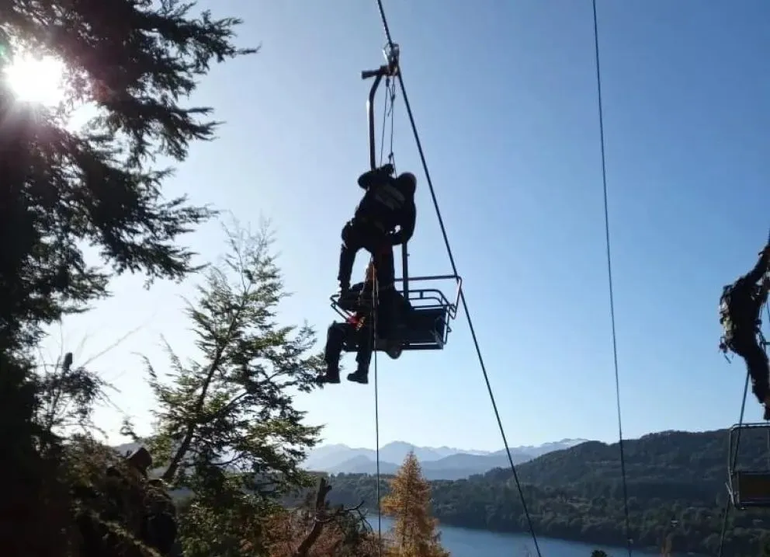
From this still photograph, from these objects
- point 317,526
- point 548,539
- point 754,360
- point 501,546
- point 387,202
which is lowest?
point 501,546

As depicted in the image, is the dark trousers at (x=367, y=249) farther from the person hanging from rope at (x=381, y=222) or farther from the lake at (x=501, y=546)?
the lake at (x=501, y=546)

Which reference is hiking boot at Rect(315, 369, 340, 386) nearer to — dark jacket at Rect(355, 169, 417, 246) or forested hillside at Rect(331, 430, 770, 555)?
dark jacket at Rect(355, 169, 417, 246)

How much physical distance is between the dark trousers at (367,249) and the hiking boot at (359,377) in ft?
3.82

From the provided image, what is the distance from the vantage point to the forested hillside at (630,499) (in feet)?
340

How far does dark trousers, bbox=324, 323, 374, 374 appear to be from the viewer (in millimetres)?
8797

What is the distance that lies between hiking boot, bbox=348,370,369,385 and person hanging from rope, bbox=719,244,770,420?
4.89 metres

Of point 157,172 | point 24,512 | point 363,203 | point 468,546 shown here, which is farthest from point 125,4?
point 468,546

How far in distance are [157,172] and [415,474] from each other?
3672cm

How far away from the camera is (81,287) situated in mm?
10297

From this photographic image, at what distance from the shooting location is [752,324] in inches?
368

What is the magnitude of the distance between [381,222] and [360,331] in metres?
1.62

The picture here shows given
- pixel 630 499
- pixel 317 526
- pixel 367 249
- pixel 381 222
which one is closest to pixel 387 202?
pixel 381 222

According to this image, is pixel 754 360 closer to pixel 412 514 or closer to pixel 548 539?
pixel 412 514

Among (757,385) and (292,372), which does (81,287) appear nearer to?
(757,385)
